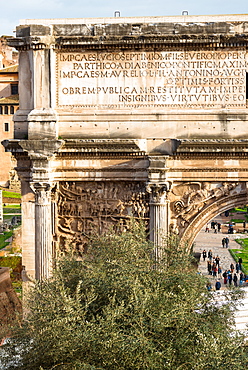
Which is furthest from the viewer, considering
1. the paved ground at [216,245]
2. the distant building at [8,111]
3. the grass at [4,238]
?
the distant building at [8,111]

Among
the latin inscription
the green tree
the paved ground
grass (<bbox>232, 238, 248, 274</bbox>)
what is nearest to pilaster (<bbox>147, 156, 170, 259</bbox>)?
the latin inscription

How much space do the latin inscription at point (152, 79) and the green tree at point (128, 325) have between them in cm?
561

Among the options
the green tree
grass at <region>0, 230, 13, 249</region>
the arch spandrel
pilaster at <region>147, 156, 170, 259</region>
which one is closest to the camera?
the green tree

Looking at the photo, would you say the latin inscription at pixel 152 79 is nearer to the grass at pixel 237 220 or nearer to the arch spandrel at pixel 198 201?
the arch spandrel at pixel 198 201

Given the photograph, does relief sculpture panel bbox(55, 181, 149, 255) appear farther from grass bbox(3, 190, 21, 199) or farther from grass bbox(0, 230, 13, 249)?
grass bbox(3, 190, 21, 199)

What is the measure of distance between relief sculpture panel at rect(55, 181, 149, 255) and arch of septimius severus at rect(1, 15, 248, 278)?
3 centimetres

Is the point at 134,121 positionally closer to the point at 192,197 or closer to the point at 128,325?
the point at 192,197

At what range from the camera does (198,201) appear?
15078mm

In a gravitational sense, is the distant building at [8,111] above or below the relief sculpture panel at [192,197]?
above

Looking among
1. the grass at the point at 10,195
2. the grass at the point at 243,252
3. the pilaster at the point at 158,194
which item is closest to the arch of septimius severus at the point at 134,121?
the pilaster at the point at 158,194

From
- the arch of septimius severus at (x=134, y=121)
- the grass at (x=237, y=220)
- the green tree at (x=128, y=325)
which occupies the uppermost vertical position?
the arch of septimius severus at (x=134, y=121)

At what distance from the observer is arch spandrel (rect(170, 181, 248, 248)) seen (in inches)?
590

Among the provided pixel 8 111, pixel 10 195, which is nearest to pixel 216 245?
pixel 10 195

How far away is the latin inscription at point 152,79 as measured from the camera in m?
14.9
